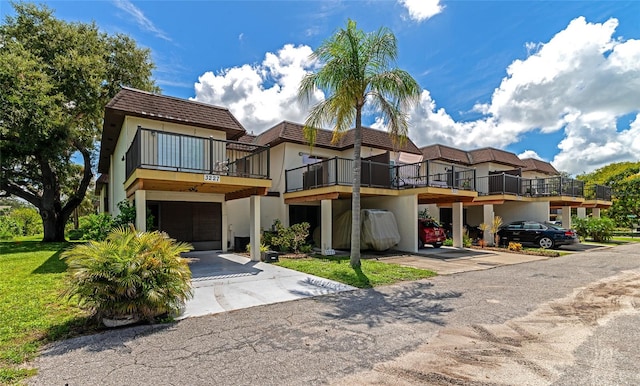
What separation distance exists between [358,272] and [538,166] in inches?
Answer: 1058

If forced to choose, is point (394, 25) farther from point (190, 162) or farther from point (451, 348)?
point (451, 348)

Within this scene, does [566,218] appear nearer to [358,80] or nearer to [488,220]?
[488,220]

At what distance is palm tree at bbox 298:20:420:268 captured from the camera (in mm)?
10039

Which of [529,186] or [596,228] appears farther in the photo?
[596,228]

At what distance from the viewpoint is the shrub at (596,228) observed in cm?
2192

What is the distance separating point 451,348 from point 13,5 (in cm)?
2914

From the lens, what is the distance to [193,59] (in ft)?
49.4

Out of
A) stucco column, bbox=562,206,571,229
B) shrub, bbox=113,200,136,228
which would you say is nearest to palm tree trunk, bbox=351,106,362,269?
shrub, bbox=113,200,136,228

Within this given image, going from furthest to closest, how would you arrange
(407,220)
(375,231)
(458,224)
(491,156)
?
(491,156)
(458,224)
(407,220)
(375,231)

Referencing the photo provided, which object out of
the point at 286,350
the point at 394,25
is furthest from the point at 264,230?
the point at 286,350

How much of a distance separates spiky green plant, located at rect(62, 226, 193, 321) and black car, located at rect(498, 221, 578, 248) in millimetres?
19667

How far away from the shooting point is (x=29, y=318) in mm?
5480

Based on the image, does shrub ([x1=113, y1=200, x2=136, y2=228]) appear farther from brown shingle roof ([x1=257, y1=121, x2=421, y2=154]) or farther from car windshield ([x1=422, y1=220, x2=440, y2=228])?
car windshield ([x1=422, y1=220, x2=440, y2=228])

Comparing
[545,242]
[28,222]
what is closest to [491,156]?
[545,242]
